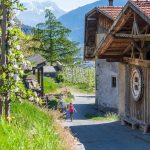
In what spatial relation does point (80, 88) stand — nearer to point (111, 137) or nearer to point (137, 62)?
point (137, 62)

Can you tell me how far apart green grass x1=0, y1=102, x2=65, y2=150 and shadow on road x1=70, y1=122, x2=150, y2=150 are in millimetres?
2972

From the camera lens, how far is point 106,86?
1193 inches

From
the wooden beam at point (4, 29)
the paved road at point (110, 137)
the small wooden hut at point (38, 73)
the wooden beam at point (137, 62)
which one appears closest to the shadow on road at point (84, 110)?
the small wooden hut at point (38, 73)

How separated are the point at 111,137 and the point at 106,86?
14.3 m

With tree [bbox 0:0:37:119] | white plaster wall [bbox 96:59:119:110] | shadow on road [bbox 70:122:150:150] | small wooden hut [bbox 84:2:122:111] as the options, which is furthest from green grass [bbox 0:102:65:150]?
white plaster wall [bbox 96:59:119:110]

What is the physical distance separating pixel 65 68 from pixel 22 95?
44077 millimetres

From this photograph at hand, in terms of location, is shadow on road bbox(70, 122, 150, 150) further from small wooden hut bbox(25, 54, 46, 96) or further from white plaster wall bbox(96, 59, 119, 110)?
white plaster wall bbox(96, 59, 119, 110)

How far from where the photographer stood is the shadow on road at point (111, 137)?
1441 centimetres

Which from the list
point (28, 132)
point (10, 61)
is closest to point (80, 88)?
point (10, 61)

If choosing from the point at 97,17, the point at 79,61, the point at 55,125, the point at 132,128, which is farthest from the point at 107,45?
the point at 79,61

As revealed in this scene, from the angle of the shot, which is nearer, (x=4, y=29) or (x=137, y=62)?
(x=4, y=29)

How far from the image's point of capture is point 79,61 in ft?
193

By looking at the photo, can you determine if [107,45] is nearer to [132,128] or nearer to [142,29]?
[142,29]

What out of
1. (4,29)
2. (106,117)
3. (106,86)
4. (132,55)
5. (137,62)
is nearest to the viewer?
(4,29)
